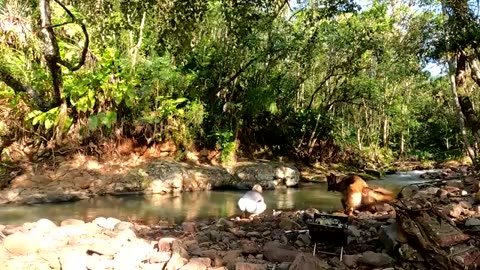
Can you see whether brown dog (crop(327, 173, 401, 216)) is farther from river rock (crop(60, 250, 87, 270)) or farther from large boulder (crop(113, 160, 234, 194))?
large boulder (crop(113, 160, 234, 194))

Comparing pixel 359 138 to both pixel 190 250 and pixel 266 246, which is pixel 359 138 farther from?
pixel 190 250

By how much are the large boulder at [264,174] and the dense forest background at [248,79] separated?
4.24 ft

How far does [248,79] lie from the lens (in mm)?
18875

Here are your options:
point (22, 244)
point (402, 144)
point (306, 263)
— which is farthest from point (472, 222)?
point (402, 144)

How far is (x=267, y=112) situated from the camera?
19844 mm

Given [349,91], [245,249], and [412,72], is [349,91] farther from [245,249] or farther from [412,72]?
[245,249]

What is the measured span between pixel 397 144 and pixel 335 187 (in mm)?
22153

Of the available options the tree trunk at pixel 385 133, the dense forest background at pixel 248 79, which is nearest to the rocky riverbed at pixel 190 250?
the dense forest background at pixel 248 79

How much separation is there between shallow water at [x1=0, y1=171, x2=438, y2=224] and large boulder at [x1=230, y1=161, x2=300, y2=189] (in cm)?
130

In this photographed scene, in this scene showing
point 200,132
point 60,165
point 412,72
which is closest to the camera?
point 60,165

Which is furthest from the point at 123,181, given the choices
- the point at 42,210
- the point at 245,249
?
the point at 245,249

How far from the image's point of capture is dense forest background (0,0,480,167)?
403 inches

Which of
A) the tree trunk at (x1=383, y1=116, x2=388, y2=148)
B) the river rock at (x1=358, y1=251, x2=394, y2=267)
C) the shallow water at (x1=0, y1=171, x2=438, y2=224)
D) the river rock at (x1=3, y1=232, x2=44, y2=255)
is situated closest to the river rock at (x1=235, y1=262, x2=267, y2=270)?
the river rock at (x1=358, y1=251, x2=394, y2=267)

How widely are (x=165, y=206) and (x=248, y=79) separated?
8.61m
